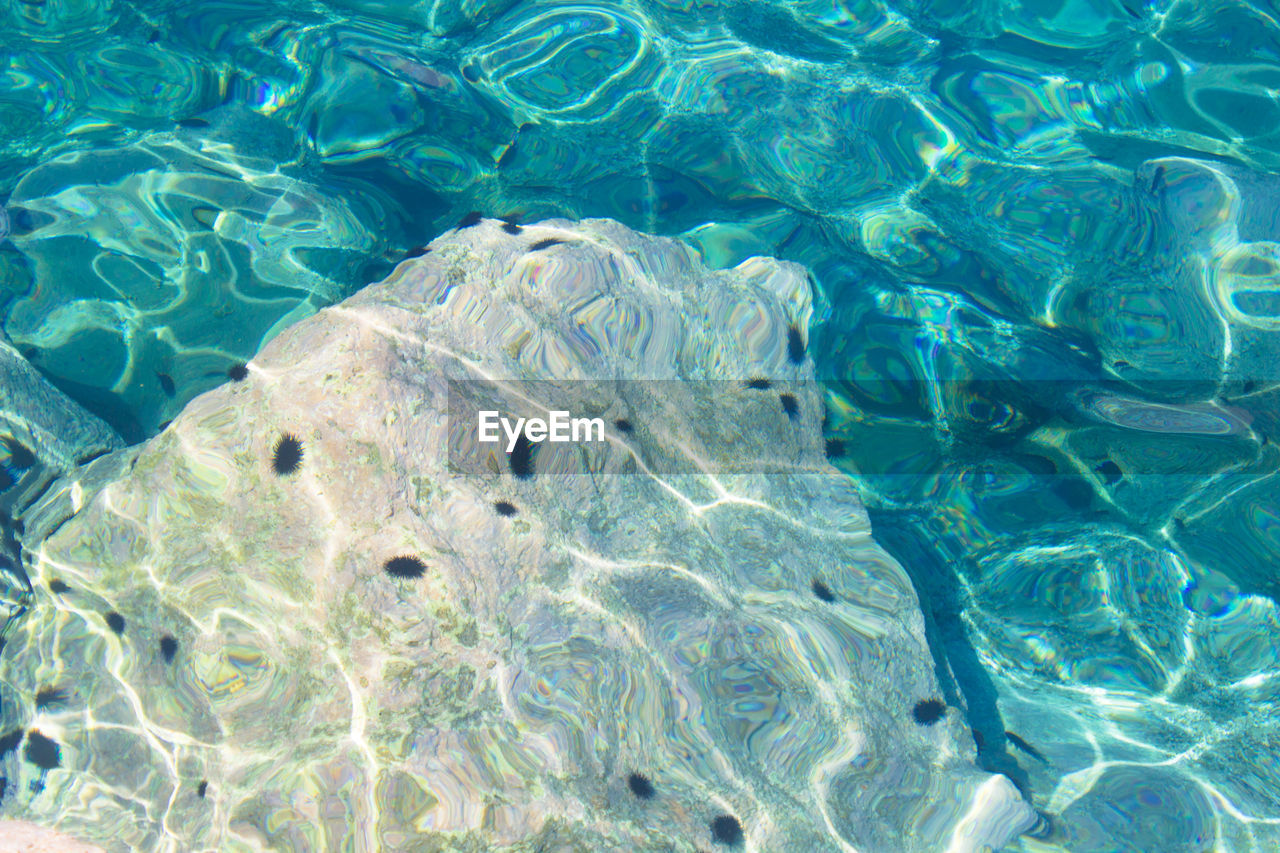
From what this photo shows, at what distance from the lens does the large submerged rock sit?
133 inches

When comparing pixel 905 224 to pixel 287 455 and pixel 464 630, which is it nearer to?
pixel 464 630

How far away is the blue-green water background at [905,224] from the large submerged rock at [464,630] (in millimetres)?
1141

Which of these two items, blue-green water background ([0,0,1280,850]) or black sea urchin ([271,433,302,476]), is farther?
blue-green water background ([0,0,1280,850])

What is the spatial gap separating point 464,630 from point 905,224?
4993 millimetres

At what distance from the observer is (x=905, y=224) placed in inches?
245

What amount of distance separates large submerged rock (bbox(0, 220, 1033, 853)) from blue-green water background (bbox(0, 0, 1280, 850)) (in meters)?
1.14

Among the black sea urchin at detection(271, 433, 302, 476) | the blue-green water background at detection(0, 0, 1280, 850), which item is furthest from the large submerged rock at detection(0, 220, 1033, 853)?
the blue-green water background at detection(0, 0, 1280, 850)

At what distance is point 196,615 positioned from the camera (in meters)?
3.74

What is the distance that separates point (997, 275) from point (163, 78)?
779 centimetres

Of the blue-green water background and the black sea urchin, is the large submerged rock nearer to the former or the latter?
the black sea urchin

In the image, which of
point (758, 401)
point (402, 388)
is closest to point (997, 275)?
point (758, 401)

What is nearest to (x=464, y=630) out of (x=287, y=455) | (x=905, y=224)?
(x=287, y=455)

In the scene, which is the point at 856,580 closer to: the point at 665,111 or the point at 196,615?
the point at 196,615

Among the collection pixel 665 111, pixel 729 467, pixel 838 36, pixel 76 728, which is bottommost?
pixel 76 728
